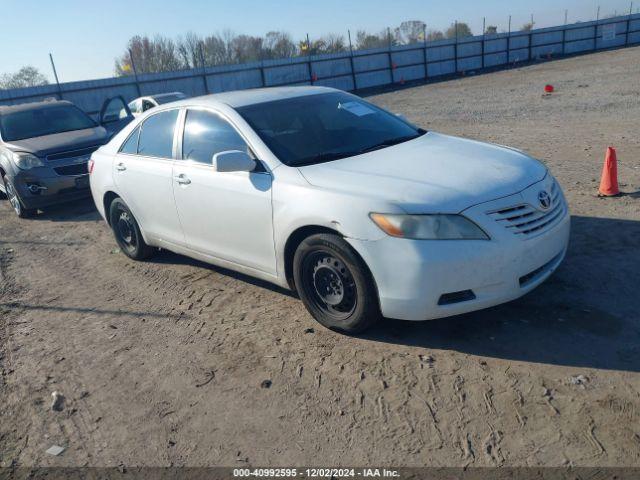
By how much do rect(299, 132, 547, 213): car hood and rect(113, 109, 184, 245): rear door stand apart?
169cm

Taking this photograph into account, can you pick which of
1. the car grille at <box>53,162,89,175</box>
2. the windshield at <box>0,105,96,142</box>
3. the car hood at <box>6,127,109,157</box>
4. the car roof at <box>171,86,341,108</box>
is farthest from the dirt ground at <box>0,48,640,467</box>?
the windshield at <box>0,105,96,142</box>

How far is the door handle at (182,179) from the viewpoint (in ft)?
15.9

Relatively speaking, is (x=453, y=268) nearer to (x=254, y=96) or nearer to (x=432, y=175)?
(x=432, y=175)

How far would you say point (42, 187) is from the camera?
869cm

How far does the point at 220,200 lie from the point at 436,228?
1877 millimetres

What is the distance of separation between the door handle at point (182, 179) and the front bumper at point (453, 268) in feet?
6.11

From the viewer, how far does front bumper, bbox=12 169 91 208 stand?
8641 millimetres

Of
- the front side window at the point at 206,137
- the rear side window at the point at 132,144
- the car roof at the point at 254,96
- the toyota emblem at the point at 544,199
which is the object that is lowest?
the toyota emblem at the point at 544,199

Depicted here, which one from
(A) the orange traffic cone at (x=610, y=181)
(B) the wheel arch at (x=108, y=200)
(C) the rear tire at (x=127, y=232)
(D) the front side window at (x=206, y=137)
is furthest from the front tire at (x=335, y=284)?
(A) the orange traffic cone at (x=610, y=181)

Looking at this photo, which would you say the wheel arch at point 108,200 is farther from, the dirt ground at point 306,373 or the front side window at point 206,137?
the front side window at point 206,137

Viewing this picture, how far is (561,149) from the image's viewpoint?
9.31m

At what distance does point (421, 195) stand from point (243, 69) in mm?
26016

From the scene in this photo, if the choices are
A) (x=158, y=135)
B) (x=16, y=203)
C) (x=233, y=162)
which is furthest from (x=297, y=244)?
(x=16, y=203)

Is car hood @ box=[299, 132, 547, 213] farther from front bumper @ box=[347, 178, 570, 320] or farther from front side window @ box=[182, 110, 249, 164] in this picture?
front side window @ box=[182, 110, 249, 164]
